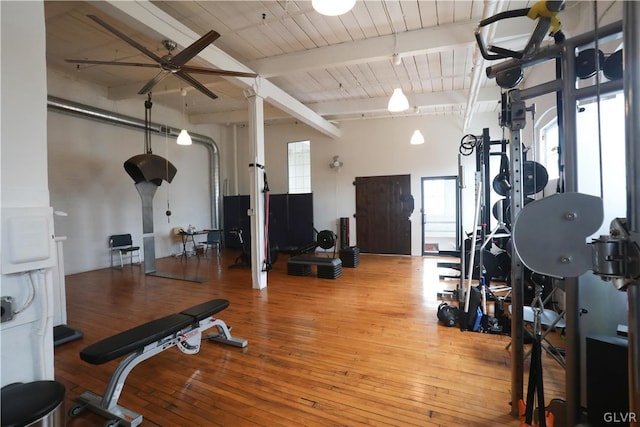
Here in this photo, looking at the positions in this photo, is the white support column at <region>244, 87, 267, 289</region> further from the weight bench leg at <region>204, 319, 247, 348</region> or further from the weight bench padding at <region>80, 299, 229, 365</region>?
the weight bench padding at <region>80, 299, 229, 365</region>

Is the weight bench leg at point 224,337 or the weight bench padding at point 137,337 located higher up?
the weight bench padding at point 137,337

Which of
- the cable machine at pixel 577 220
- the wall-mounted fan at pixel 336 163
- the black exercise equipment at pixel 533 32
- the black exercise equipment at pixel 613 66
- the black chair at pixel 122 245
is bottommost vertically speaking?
the black chair at pixel 122 245

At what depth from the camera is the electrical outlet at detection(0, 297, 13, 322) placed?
1443 millimetres

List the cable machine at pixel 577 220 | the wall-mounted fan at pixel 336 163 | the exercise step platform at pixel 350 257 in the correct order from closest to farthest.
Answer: the cable machine at pixel 577 220 < the exercise step platform at pixel 350 257 < the wall-mounted fan at pixel 336 163

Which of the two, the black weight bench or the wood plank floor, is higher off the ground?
the black weight bench

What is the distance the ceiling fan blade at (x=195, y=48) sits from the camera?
2606 millimetres

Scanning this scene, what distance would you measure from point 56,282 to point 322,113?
5.55 m

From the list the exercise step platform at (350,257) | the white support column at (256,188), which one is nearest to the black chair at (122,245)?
the white support column at (256,188)

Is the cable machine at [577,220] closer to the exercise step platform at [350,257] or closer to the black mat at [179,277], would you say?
the exercise step platform at [350,257]

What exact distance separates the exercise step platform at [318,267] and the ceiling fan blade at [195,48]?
3.69 metres

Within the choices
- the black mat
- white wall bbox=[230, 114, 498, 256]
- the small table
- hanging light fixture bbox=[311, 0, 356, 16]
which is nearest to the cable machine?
hanging light fixture bbox=[311, 0, 356, 16]

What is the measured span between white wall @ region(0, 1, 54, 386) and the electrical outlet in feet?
0.09

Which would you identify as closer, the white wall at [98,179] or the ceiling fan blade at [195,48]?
the ceiling fan blade at [195,48]

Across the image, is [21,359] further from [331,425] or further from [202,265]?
[202,265]
